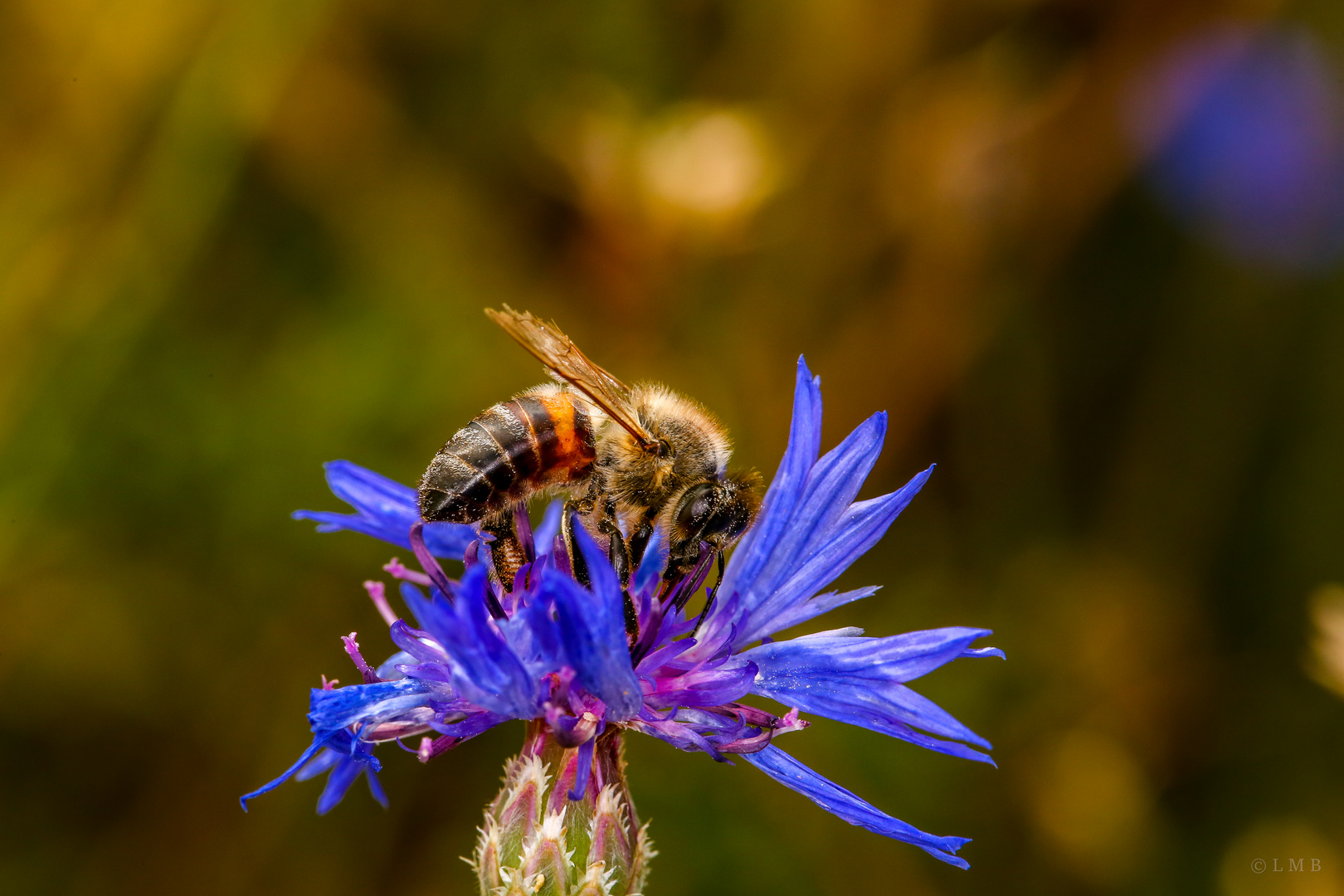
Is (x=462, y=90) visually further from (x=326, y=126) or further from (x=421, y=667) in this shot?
(x=421, y=667)

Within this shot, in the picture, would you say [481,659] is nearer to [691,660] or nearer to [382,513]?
[691,660]

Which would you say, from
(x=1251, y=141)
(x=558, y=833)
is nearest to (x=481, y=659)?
(x=558, y=833)

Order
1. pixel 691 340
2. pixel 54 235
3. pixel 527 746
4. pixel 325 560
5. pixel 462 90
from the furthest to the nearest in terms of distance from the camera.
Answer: pixel 462 90 → pixel 691 340 → pixel 325 560 → pixel 54 235 → pixel 527 746

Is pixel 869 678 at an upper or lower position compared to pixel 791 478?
lower

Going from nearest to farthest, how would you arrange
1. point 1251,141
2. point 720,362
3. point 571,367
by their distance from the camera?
1. point 571,367
2. point 720,362
3. point 1251,141

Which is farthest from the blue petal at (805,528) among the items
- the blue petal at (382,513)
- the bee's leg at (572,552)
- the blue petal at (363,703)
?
the blue petal at (382,513)

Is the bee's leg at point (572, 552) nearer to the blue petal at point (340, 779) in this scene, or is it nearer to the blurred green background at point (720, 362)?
the blue petal at point (340, 779)

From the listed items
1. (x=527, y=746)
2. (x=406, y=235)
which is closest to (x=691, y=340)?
(x=406, y=235)
